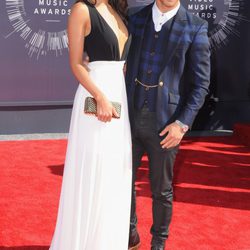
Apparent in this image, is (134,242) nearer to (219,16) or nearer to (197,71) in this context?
(197,71)

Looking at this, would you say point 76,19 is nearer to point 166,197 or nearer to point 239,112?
point 166,197

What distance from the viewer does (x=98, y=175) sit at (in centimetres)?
260

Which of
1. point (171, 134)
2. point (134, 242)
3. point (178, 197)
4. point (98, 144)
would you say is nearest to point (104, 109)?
point (98, 144)

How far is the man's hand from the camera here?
8.87ft

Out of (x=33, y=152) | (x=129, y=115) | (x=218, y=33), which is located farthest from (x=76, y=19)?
(x=218, y=33)

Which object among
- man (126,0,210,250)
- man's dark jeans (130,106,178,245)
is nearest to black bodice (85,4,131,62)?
man (126,0,210,250)

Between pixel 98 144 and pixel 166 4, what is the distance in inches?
33.6

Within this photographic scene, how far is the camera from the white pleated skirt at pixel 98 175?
2576 mm

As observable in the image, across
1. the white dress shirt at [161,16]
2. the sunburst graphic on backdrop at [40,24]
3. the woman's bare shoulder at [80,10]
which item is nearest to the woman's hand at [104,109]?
the woman's bare shoulder at [80,10]

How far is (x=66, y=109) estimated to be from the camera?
291 inches

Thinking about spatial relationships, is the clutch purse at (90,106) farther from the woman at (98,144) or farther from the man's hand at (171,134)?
the man's hand at (171,134)

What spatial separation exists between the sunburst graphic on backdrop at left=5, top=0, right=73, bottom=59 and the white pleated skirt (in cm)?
463

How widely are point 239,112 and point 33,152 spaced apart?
3.72 m

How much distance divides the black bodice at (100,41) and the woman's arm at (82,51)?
0.03 meters
